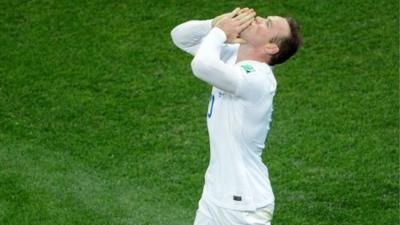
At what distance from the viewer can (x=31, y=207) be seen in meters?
8.75

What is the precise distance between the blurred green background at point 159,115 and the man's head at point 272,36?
9.24ft

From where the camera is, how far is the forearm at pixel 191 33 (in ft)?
21.7

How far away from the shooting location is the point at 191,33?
6656mm

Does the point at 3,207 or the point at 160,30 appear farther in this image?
the point at 160,30

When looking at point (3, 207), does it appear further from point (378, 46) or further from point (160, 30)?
point (378, 46)

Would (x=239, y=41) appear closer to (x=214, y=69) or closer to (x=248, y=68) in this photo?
(x=248, y=68)

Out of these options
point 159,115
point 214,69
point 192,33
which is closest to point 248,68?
point 214,69

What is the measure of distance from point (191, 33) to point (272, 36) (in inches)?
25.9

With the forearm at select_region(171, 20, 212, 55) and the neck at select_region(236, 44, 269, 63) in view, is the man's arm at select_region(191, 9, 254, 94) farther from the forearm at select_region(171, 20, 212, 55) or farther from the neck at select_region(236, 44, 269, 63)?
the forearm at select_region(171, 20, 212, 55)

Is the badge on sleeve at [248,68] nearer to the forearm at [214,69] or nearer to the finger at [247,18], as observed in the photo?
the forearm at [214,69]

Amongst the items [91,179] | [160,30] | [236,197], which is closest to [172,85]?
[160,30]

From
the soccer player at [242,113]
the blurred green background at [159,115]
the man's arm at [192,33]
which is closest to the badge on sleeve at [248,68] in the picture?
the soccer player at [242,113]

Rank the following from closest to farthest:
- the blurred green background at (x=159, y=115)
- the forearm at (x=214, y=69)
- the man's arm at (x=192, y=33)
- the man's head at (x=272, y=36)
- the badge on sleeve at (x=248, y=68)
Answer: the forearm at (x=214, y=69) < the badge on sleeve at (x=248, y=68) < the man's head at (x=272, y=36) < the man's arm at (x=192, y=33) < the blurred green background at (x=159, y=115)

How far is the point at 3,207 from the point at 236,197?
3.12m
